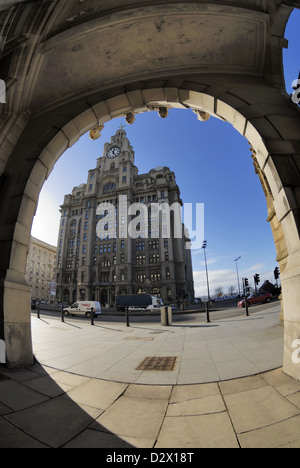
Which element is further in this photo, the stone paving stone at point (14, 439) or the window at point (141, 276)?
the window at point (141, 276)

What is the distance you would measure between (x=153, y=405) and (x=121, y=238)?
2269 inches

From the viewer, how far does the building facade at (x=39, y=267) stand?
213ft

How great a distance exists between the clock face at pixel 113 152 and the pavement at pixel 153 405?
75799 millimetres

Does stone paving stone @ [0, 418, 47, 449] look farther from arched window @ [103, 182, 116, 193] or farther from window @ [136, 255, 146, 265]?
arched window @ [103, 182, 116, 193]

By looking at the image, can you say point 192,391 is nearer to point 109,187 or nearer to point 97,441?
point 97,441

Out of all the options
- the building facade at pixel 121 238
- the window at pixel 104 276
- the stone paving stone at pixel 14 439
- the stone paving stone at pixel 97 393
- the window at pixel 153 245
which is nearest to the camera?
the stone paving stone at pixel 14 439

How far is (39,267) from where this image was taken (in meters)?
68.8

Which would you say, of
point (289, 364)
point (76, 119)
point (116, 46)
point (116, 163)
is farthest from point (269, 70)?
point (116, 163)

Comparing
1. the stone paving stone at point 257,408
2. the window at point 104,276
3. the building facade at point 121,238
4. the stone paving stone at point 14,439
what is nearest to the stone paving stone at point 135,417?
the stone paving stone at point 14,439

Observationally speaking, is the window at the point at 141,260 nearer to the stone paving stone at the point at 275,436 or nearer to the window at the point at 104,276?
the window at the point at 104,276

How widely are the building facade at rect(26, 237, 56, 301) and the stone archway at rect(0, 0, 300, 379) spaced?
70074 mm

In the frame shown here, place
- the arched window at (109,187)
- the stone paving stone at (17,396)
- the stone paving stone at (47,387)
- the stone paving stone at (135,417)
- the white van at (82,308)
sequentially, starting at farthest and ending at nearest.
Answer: the arched window at (109,187)
the white van at (82,308)
the stone paving stone at (47,387)
the stone paving stone at (17,396)
the stone paving stone at (135,417)
